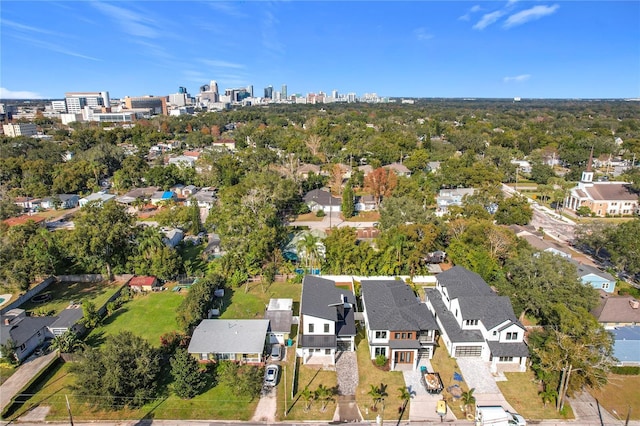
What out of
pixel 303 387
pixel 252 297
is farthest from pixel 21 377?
pixel 303 387

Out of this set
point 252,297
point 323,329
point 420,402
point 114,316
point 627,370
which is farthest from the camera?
point 252,297

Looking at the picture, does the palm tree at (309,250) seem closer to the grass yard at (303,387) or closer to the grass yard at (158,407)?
the grass yard at (303,387)

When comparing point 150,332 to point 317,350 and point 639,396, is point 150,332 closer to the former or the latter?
point 317,350

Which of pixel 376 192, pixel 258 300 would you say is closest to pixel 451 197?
pixel 376 192

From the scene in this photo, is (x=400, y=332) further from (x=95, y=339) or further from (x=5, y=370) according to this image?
(x=5, y=370)

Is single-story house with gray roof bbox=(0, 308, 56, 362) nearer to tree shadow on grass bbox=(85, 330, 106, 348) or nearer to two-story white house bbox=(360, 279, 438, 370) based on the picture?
tree shadow on grass bbox=(85, 330, 106, 348)

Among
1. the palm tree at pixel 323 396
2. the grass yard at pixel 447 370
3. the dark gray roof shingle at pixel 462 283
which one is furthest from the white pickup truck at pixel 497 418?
the dark gray roof shingle at pixel 462 283
